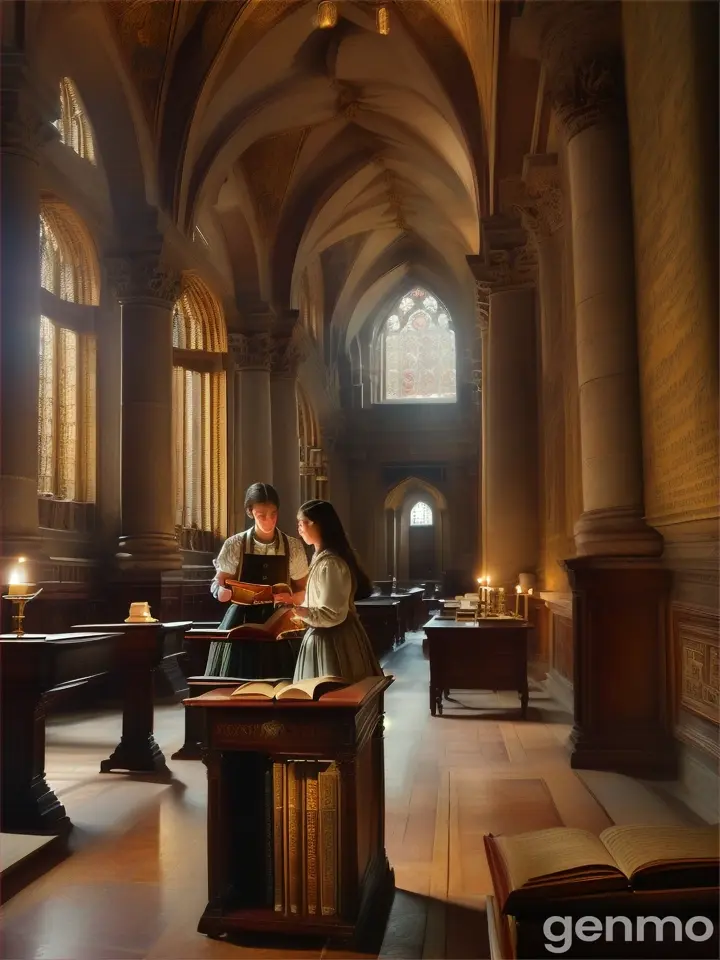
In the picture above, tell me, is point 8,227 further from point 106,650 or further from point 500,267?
point 500,267

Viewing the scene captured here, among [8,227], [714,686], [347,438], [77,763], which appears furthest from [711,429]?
[347,438]

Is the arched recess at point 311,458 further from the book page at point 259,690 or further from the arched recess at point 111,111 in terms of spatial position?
the book page at point 259,690

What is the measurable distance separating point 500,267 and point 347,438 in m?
17.2

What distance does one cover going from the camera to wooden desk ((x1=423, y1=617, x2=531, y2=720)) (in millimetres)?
8266

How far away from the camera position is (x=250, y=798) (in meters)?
3.53

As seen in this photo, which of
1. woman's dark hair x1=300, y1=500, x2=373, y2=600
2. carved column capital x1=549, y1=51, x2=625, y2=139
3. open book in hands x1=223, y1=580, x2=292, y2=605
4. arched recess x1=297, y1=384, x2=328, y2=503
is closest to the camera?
woman's dark hair x1=300, y1=500, x2=373, y2=600

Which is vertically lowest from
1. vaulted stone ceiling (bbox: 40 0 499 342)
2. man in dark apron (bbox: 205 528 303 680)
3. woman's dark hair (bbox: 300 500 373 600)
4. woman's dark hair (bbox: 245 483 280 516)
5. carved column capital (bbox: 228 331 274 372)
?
man in dark apron (bbox: 205 528 303 680)

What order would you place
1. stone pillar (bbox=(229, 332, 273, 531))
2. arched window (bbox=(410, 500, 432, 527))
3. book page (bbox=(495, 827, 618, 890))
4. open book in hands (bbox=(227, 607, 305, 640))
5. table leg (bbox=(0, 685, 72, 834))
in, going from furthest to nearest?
arched window (bbox=(410, 500, 432, 527)) → stone pillar (bbox=(229, 332, 273, 531)) → open book in hands (bbox=(227, 607, 305, 640)) → table leg (bbox=(0, 685, 72, 834)) → book page (bbox=(495, 827, 618, 890))

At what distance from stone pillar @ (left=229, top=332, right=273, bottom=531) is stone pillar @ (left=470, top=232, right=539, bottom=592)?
597 centimetres

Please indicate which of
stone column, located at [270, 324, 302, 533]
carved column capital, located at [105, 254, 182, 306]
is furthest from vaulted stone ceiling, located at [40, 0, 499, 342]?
carved column capital, located at [105, 254, 182, 306]

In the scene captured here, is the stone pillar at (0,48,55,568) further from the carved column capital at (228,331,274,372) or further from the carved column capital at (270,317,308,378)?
the carved column capital at (270,317,308,378)

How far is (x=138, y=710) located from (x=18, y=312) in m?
4.43

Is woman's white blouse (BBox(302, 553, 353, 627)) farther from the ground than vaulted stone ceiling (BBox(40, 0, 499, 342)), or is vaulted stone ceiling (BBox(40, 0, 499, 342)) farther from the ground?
vaulted stone ceiling (BBox(40, 0, 499, 342))

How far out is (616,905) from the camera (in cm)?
226
